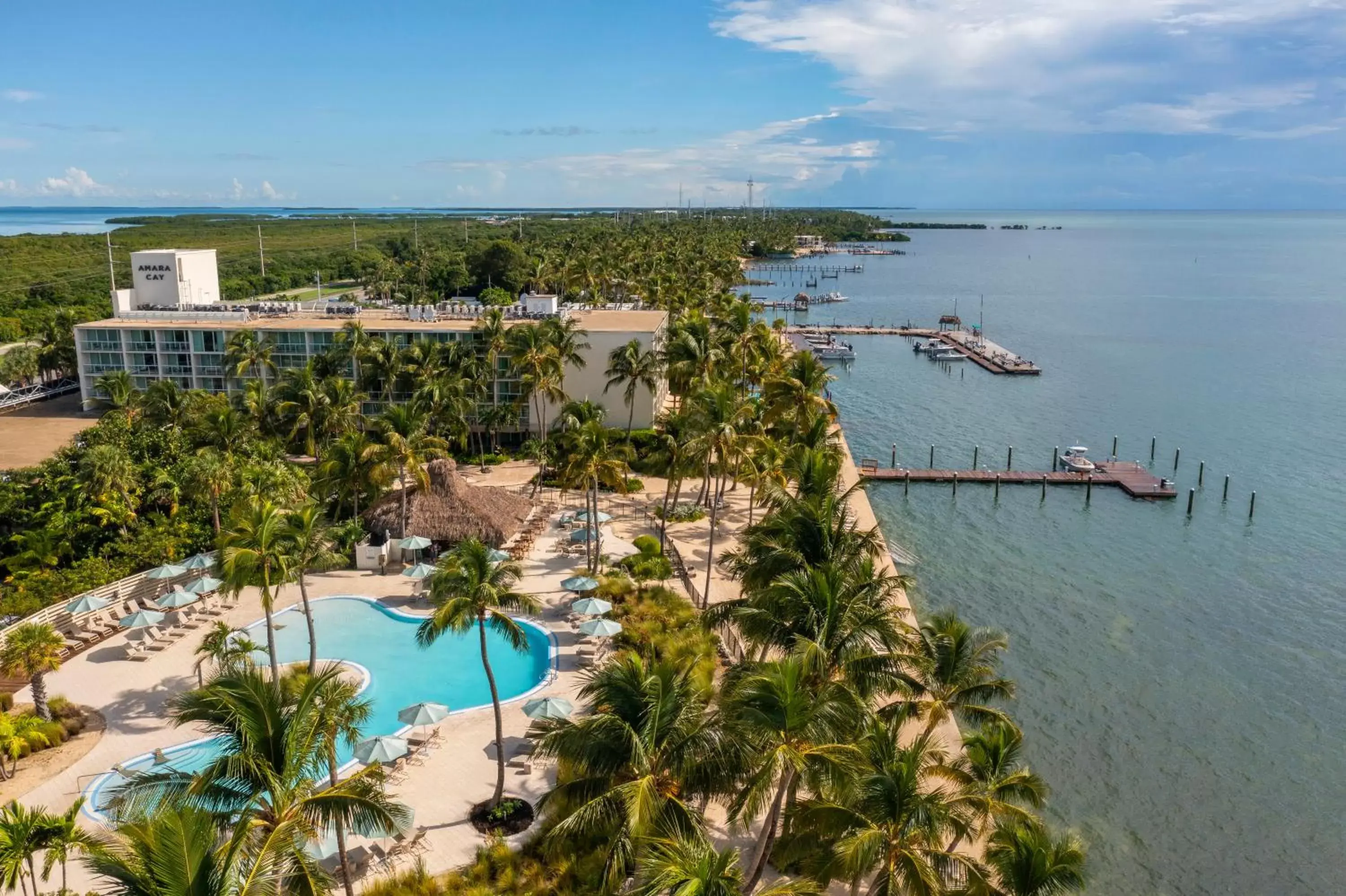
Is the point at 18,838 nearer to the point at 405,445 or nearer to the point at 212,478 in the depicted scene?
the point at 212,478

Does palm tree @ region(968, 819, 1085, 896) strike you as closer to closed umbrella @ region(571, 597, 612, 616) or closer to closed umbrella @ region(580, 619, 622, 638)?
closed umbrella @ region(580, 619, 622, 638)

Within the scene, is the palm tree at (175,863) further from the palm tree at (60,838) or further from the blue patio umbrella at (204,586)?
the blue patio umbrella at (204,586)

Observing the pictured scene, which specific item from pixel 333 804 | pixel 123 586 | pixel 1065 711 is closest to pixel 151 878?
pixel 333 804

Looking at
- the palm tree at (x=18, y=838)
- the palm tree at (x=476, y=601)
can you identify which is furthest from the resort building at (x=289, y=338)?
the palm tree at (x=18, y=838)

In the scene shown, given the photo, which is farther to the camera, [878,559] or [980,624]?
[878,559]

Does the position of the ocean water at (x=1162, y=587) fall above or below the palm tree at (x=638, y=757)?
below

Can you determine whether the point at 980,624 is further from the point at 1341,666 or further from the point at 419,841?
the point at 419,841
